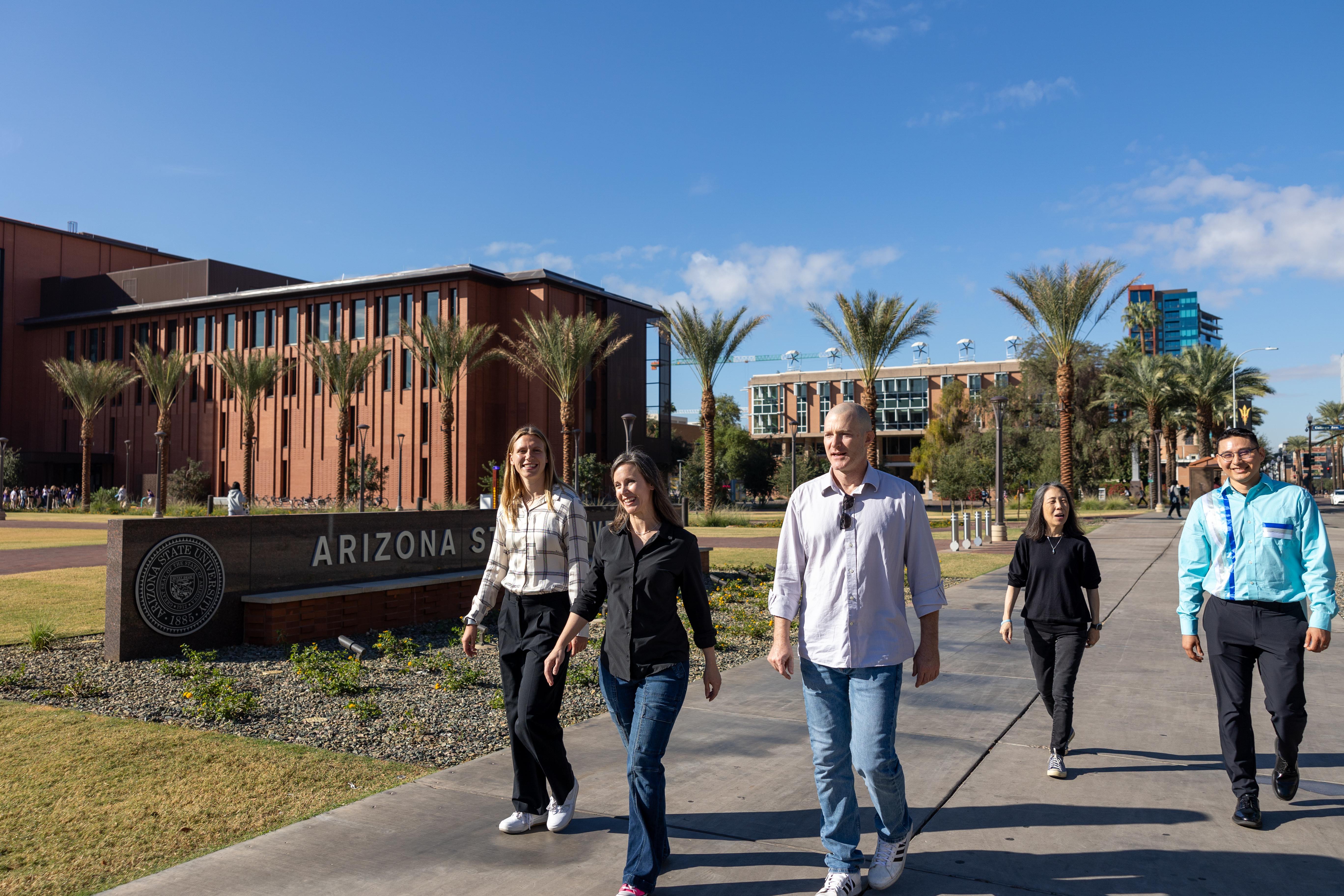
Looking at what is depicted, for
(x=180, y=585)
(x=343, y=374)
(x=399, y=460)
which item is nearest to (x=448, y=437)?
(x=343, y=374)

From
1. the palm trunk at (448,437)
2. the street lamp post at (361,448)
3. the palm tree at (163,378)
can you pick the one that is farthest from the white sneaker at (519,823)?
the palm tree at (163,378)

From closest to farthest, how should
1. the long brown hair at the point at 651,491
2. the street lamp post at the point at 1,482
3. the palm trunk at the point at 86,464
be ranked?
the long brown hair at the point at 651,491 < the street lamp post at the point at 1,482 < the palm trunk at the point at 86,464

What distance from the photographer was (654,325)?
51.7 meters

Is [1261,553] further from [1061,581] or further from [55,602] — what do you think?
[55,602]

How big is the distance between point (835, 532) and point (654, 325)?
48962mm

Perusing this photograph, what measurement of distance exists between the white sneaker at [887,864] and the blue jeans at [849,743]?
3.3 inches

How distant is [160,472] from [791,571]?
46.8 meters

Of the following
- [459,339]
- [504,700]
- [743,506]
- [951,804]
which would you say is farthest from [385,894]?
[743,506]

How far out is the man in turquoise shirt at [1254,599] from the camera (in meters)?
4.00

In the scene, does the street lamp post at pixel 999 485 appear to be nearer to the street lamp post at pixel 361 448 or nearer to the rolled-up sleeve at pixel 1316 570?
the rolled-up sleeve at pixel 1316 570

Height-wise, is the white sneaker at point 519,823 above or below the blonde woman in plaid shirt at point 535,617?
below

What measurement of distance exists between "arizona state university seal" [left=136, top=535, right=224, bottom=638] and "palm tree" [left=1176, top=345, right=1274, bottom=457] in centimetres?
5102

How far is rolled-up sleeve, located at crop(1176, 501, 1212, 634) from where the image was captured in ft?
14.1

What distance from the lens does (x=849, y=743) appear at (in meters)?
3.30
